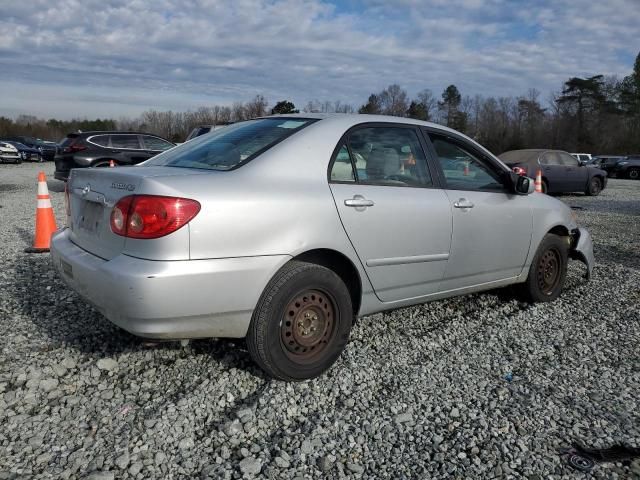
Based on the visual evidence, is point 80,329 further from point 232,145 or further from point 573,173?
point 573,173

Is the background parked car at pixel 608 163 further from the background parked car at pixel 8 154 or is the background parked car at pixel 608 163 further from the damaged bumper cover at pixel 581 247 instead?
the background parked car at pixel 8 154

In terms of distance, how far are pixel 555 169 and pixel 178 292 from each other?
15.1 m

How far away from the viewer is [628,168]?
32312mm

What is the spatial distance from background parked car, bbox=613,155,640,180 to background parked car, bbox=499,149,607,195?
18184 mm

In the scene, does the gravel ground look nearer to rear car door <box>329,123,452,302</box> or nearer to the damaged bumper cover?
rear car door <box>329,123,452,302</box>

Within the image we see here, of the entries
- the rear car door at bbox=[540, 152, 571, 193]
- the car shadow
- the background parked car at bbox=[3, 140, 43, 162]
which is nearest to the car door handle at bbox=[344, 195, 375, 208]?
the car shadow

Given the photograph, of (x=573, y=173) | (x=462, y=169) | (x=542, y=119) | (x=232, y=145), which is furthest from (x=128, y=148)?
(x=542, y=119)

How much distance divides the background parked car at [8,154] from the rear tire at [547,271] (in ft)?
109

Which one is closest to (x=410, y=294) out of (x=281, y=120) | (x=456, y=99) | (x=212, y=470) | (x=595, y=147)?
(x=281, y=120)

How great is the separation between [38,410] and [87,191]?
123 cm

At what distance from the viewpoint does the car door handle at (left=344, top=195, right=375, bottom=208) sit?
3156 millimetres

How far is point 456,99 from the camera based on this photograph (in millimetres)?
71688

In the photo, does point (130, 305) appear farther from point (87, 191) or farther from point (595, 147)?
point (595, 147)

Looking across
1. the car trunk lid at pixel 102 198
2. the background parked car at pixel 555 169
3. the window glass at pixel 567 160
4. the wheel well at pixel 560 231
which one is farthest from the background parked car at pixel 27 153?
the wheel well at pixel 560 231
